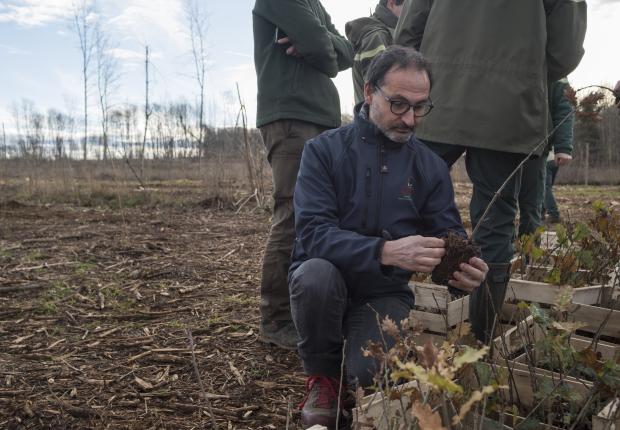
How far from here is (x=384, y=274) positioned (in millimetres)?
1863

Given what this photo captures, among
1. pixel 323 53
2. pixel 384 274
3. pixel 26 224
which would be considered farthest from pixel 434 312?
pixel 26 224

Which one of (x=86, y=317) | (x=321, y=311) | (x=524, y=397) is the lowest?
(x=86, y=317)

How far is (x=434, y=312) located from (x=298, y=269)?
0.89 metres

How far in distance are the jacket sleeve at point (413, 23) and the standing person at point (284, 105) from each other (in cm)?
37

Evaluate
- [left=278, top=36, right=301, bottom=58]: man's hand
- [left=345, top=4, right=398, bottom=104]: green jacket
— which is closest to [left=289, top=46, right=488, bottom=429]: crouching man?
[left=278, top=36, right=301, bottom=58]: man's hand

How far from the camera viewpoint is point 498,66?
2389mm

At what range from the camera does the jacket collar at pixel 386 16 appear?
3.41 m

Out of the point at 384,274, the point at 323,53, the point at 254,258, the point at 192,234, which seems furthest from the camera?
the point at 192,234

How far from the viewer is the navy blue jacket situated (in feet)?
6.45

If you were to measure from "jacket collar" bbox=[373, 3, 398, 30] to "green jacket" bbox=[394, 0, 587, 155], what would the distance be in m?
0.93

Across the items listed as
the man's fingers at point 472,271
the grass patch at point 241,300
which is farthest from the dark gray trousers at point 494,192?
the grass patch at point 241,300

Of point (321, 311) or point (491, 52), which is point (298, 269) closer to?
point (321, 311)

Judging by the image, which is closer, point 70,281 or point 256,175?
point 70,281

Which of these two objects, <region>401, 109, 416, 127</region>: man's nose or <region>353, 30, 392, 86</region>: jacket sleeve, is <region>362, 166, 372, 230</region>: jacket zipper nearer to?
<region>401, 109, 416, 127</region>: man's nose
